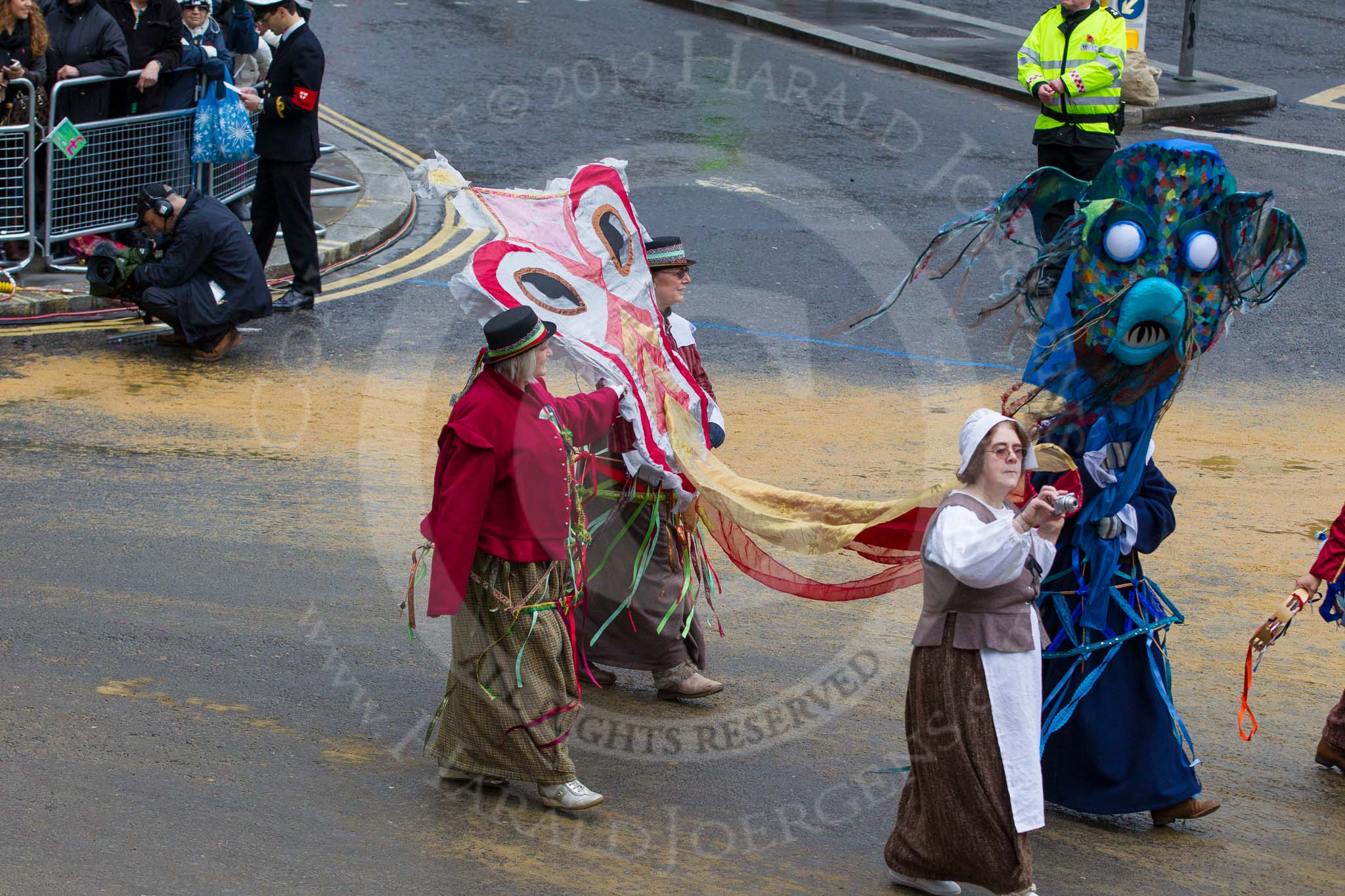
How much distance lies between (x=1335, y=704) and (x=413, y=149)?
10.5m

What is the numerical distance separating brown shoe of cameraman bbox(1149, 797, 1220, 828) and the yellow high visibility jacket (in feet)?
22.8

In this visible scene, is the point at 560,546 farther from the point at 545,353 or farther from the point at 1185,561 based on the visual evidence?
the point at 1185,561

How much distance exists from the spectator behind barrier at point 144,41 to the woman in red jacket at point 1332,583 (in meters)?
8.96

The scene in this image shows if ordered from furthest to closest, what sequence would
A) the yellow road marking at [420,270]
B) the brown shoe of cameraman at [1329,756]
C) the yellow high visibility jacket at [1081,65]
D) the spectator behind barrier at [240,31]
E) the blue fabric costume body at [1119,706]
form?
the spectator behind barrier at [240,31] → the yellow road marking at [420,270] → the yellow high visibility jacket at [1081,65] → the brown shoe of cameraman at [1329,756] → the blue fabric costume body at [1119,706]

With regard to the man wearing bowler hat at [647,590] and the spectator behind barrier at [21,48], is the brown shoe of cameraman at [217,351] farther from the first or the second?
the man wearing bowler hat at [647,590]

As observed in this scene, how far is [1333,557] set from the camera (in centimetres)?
529

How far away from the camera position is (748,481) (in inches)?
222

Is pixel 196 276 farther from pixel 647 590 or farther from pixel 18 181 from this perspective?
pixel 647 590

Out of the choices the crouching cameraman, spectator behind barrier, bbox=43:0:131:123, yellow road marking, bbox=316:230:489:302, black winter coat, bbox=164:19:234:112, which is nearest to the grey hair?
the crouching cameraman

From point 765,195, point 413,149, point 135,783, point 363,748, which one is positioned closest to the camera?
Answer: point 135,783

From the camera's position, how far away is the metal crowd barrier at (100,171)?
10641 millimetres

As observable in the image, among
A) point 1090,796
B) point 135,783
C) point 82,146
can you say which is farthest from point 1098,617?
point 82,146

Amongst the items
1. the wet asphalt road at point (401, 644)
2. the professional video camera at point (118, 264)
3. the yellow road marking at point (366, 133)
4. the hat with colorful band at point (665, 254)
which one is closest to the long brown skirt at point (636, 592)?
the wet asphalt road at point (401, 644)

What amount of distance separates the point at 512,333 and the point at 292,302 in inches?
239
